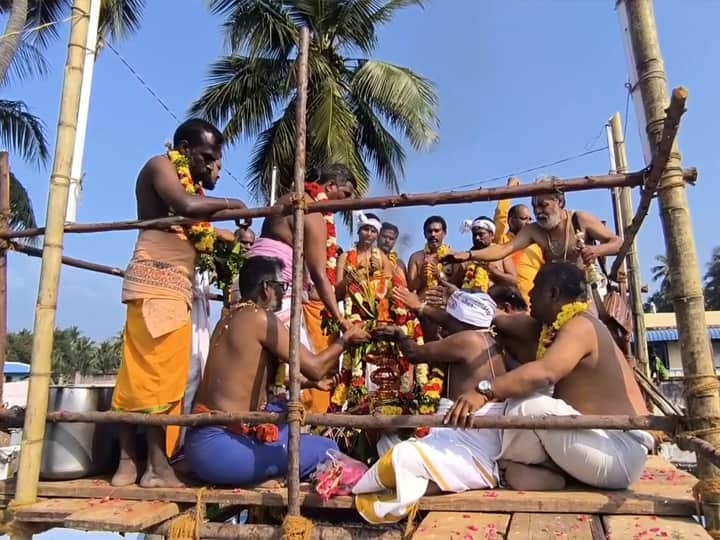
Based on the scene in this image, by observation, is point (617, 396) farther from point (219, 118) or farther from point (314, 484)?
point (219, 118)

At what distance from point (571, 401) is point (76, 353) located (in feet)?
161

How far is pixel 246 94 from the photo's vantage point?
1339 cm

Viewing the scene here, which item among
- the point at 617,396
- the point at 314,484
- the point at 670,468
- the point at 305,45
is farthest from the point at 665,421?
the point at 305,45

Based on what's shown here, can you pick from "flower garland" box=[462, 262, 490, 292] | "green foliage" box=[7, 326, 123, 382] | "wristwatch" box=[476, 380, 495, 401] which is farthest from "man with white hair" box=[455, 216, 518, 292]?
"green foliage" box=[7, 326, 123, 382]

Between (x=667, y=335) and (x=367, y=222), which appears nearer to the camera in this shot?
(x=367, y=222)

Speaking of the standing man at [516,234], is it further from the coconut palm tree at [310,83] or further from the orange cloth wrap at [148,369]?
the coconut palm tree at [310,83]

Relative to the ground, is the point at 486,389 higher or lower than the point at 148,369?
lower

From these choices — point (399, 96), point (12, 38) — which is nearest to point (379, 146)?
point (399, 96)

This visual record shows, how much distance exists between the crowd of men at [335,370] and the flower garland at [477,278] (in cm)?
74

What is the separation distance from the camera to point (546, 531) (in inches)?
92.7

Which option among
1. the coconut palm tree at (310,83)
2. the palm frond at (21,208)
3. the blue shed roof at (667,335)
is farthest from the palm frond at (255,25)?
the blue shed roof at (667,335)

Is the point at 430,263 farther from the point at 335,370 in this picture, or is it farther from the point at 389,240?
the point at 335,370

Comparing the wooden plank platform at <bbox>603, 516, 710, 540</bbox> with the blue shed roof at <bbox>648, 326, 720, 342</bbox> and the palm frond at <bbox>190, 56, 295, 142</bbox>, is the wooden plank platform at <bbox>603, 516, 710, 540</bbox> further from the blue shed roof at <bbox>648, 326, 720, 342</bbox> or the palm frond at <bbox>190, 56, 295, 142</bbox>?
the blue shed roof at <bbox>648, 326, 720, 342</bbox>

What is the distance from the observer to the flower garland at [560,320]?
3000 mm
